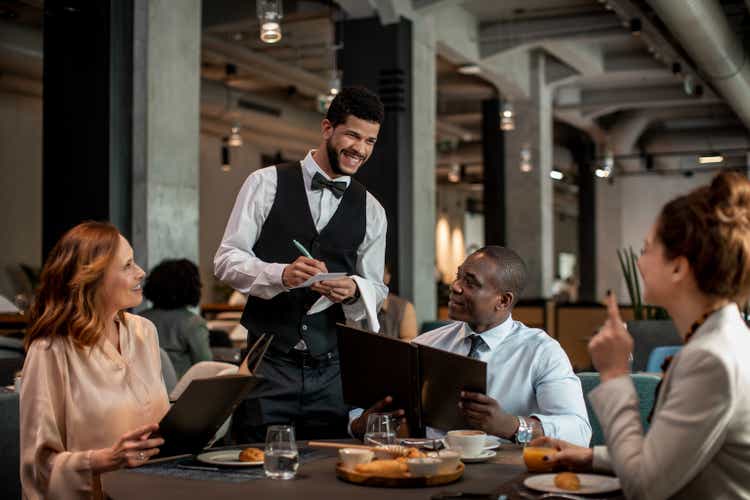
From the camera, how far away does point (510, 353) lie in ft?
9.17

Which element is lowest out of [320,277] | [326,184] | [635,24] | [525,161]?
[320,277]

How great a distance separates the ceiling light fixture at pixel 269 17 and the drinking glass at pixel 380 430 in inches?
154

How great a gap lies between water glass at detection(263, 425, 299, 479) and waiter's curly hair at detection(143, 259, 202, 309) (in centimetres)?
318

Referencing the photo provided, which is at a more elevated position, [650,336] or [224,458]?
[224,458]

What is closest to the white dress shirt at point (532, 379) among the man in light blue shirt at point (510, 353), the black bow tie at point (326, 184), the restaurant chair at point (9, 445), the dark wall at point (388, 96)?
the man in light blue shirt at point (510, 353)

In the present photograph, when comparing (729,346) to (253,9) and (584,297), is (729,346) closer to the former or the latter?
(253,9)

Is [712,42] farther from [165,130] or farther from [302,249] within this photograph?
[302,249]

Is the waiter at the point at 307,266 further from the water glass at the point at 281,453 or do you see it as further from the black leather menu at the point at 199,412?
the water glass at the point at 281,453

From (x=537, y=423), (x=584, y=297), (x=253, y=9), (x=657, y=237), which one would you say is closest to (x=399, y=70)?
(x=253, y=9)

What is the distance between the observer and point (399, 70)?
8.10m

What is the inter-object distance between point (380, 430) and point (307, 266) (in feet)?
2.19

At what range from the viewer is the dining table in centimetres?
182

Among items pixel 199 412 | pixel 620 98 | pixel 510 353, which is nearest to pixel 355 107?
pixel 510 353

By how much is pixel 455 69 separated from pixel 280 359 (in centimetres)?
1050
